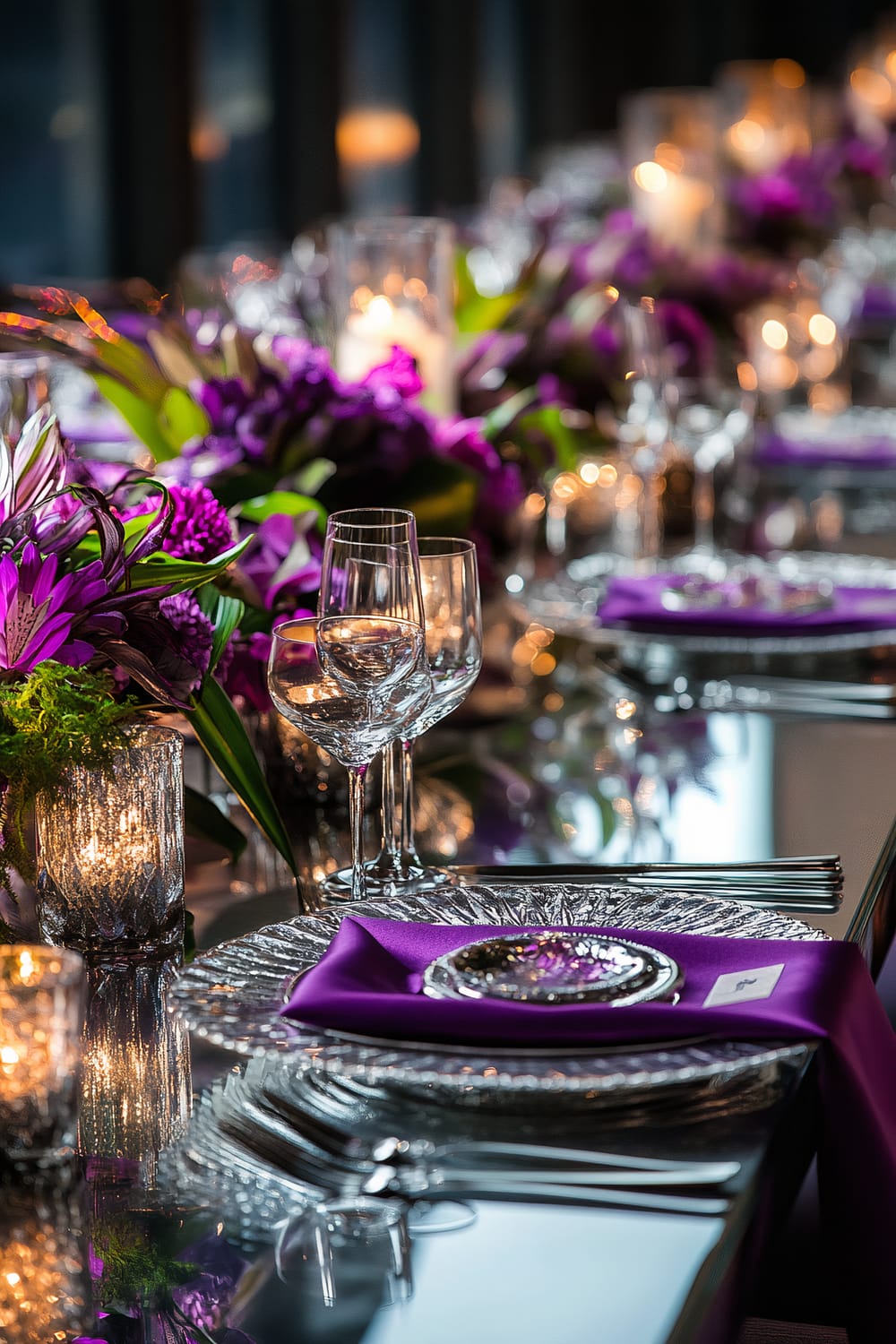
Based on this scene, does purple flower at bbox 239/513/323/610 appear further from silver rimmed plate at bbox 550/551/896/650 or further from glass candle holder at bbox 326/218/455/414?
glass candle holder at bbox 326/218/455/414

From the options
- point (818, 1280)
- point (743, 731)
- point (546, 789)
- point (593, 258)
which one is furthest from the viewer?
point (593, 258)

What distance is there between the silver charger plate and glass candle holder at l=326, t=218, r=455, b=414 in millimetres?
826

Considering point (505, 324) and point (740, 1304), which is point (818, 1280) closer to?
point (740, 1304)

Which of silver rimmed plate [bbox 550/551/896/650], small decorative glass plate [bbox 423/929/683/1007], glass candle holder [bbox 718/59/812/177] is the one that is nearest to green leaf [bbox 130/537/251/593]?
small decorative glass plate [bbox 423/929/683/1007]

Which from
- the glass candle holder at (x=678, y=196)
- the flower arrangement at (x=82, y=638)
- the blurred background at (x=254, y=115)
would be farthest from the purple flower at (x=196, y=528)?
the blurred background at (x=254, y=115)

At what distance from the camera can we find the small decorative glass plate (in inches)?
33.2

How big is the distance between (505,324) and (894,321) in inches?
92.9

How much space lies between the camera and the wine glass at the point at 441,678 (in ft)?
3.56

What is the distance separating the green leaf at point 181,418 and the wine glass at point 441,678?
1.42 ft

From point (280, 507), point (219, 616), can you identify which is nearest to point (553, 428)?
point (280, 507)

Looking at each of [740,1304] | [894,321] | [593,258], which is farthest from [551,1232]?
[894,321]

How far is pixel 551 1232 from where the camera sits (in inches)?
28.5

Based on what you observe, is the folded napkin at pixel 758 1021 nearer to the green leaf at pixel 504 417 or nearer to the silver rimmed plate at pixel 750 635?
the silver rimmed plate at pixel 750 635

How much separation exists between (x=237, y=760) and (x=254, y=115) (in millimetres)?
4699
